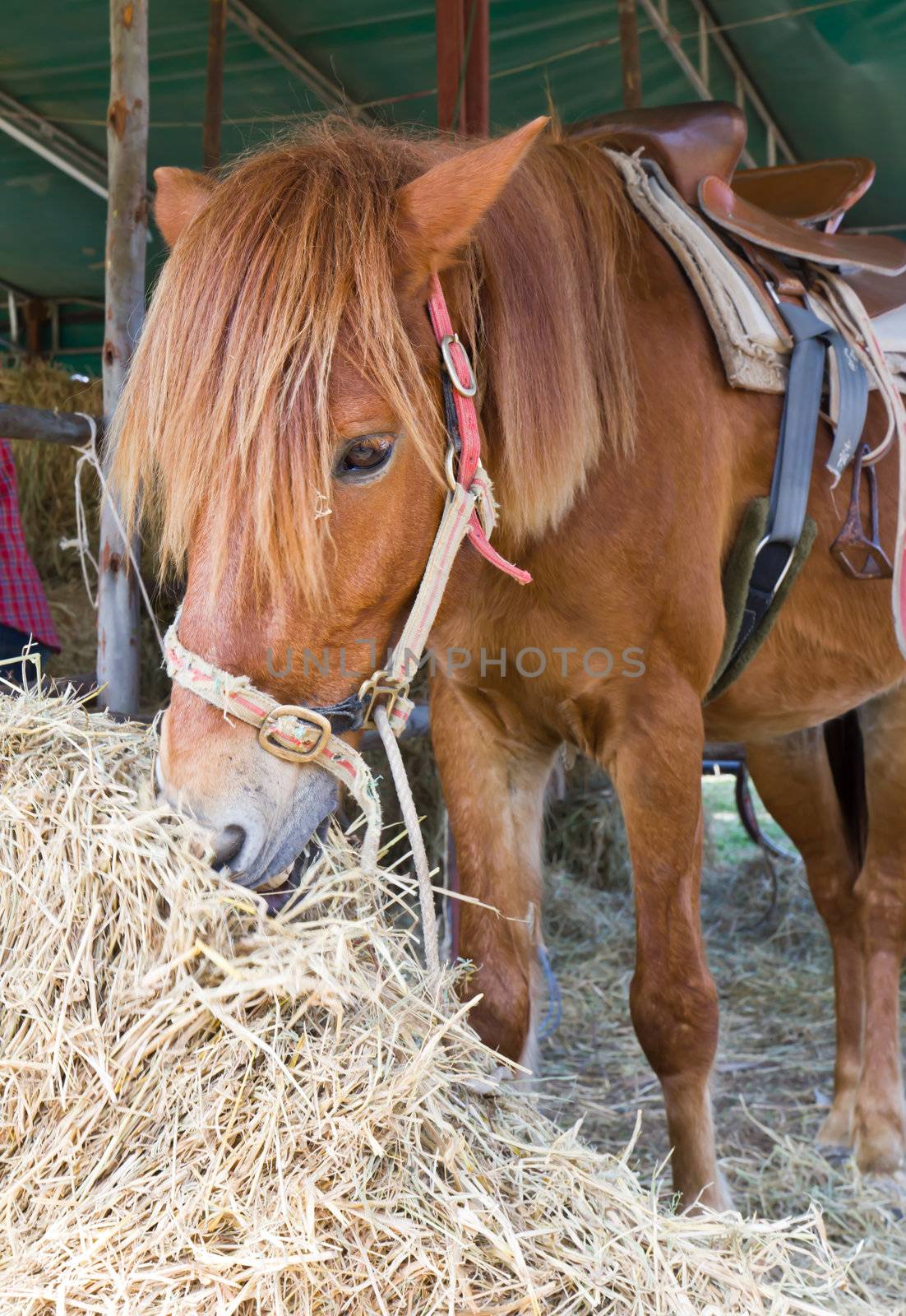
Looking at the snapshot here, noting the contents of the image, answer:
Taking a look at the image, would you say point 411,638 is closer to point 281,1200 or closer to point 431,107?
point 281,1200

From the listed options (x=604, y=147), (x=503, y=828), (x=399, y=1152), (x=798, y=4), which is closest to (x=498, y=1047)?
(x=503, y=828)

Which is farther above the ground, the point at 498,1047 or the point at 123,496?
the point at 123,496

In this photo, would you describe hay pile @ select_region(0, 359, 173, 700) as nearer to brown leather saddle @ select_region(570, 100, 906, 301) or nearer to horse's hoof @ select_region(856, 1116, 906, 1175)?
brown leather saddle @ select_region(570, 100, 906, 301)

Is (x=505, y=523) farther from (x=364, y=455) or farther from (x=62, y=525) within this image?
(x=62, y=525)

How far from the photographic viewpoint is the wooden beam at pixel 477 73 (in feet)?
10.8

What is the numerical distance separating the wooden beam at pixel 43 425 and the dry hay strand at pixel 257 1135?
1.28m

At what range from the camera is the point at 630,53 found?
4.04 metres

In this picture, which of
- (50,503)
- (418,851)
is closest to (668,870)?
(418,851)

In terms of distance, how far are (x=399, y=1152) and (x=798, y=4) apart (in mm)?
4591

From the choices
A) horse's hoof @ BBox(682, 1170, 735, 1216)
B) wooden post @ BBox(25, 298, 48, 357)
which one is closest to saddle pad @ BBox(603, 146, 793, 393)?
horse's hoof @ BBox(682, 1170, 735, 1216)

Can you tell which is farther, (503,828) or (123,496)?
(503,828)

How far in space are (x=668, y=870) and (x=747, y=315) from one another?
1.03 metres

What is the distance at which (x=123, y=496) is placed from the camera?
1.58 metres

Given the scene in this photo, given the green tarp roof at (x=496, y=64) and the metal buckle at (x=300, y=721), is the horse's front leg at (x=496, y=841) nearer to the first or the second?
the metal buckle at (x=300, y=721)
